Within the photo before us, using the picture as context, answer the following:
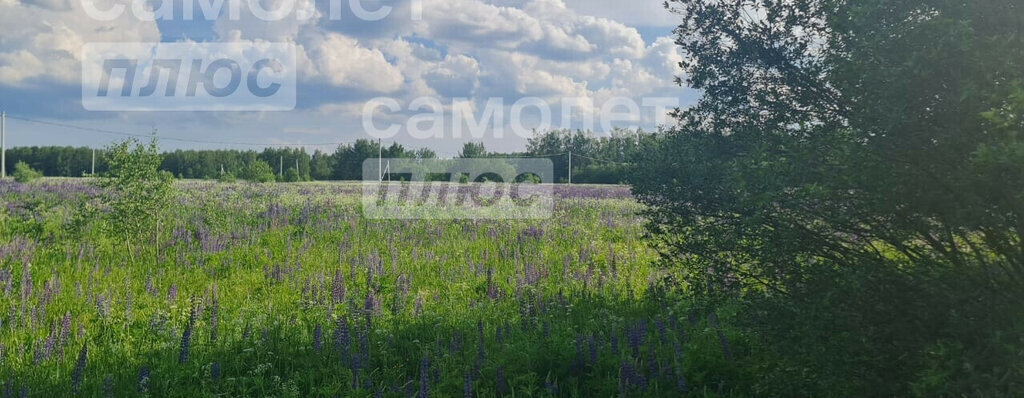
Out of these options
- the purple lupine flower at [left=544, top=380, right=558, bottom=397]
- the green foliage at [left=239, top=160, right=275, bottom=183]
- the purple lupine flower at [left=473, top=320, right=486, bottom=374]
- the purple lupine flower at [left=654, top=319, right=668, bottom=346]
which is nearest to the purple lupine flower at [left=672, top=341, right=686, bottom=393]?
the purple lupine flower at [left=654, top=319, right=668, bottom=346]

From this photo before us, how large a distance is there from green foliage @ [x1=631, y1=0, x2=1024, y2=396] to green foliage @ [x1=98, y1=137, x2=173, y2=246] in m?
10.0

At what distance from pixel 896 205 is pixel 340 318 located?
5333 millimetres

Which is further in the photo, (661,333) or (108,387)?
(661,333)

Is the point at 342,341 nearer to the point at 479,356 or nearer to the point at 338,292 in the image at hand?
the point at 479,356

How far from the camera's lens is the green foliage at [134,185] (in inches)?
406

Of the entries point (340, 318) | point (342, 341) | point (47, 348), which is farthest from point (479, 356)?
point (47, 348)

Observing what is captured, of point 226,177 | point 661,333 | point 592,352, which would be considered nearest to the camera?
point 592,352

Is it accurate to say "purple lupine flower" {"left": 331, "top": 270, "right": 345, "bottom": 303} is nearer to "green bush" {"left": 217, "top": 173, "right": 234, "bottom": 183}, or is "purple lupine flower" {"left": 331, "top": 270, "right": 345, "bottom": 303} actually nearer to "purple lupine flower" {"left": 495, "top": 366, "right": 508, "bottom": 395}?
"purple lupine flower" {"left": 495, "top": 366, "right": 508, "bottom": 395}

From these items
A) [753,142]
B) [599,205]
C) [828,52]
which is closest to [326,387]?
[753,142]

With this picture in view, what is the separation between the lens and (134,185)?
10477mm

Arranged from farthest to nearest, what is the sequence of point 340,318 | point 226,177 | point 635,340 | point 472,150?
point 472,150 < point 226,177 < point 340,318 < point 635,340

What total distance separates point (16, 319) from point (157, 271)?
2502 millimetres

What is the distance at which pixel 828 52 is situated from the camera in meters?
4.62

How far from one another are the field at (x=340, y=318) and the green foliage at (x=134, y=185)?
39 centimetres
